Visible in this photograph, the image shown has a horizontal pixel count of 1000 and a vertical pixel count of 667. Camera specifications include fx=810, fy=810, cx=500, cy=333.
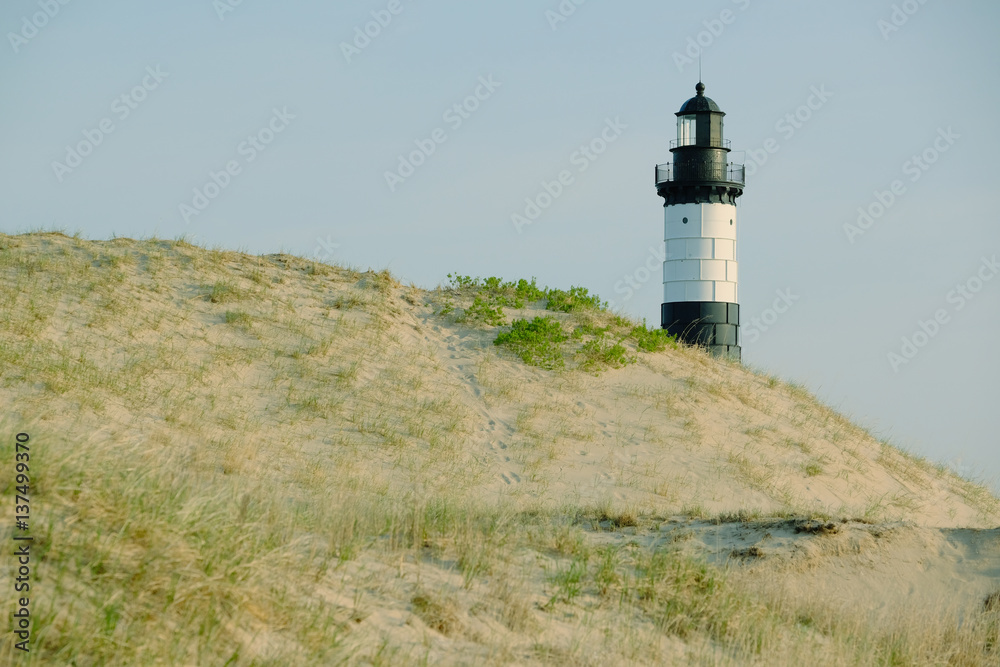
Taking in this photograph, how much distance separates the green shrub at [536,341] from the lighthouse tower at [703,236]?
8.75 m

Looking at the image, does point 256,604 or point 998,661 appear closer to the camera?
point 256,604

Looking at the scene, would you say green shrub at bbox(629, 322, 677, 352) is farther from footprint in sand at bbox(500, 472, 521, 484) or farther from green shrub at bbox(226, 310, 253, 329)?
green shrub at bbox(226, 310, 253, 329)

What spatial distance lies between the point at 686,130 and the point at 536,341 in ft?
40.2

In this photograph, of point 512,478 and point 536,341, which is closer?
point 512,478

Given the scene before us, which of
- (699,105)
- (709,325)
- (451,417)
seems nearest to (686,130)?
(699,105)

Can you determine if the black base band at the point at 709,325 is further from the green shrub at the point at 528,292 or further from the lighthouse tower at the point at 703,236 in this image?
the green shrub at the point at 528,292

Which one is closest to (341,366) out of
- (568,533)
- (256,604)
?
(568,533)

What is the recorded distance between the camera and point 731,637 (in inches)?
231

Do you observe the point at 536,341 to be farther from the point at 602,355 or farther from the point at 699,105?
the point at 699,105

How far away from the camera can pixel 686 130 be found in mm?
27281

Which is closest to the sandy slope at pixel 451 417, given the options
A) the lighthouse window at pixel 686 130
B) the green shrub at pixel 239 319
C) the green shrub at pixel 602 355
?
the green shrub at pixel 239 319

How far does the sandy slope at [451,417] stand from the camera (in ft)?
28.5

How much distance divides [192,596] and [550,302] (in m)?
17.0

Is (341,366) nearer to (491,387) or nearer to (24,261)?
(491,387)
